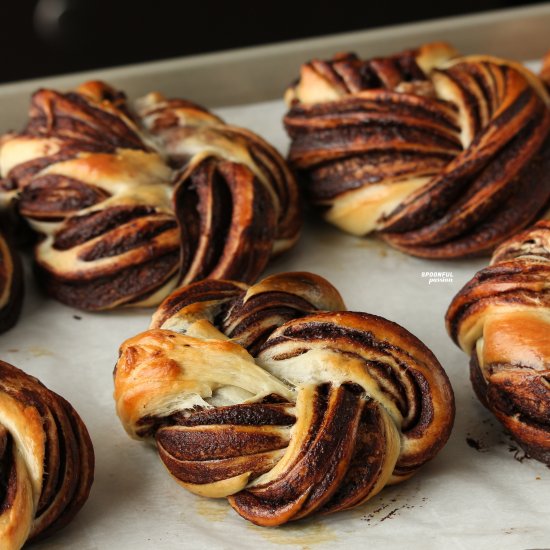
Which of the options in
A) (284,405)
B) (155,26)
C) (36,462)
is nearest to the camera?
(36,462)

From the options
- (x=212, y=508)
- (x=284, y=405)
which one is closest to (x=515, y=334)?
(x=284, y=405)

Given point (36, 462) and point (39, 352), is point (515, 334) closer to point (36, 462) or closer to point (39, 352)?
point (36, 462)

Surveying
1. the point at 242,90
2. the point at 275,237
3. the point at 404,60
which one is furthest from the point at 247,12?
the point at 275,237

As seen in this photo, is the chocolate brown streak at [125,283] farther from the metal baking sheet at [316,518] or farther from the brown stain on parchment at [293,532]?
the brown stain on parchment at [293,532]

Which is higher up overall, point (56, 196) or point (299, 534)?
point (56, 196)

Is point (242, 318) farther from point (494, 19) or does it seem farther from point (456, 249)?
point (494, 19)
